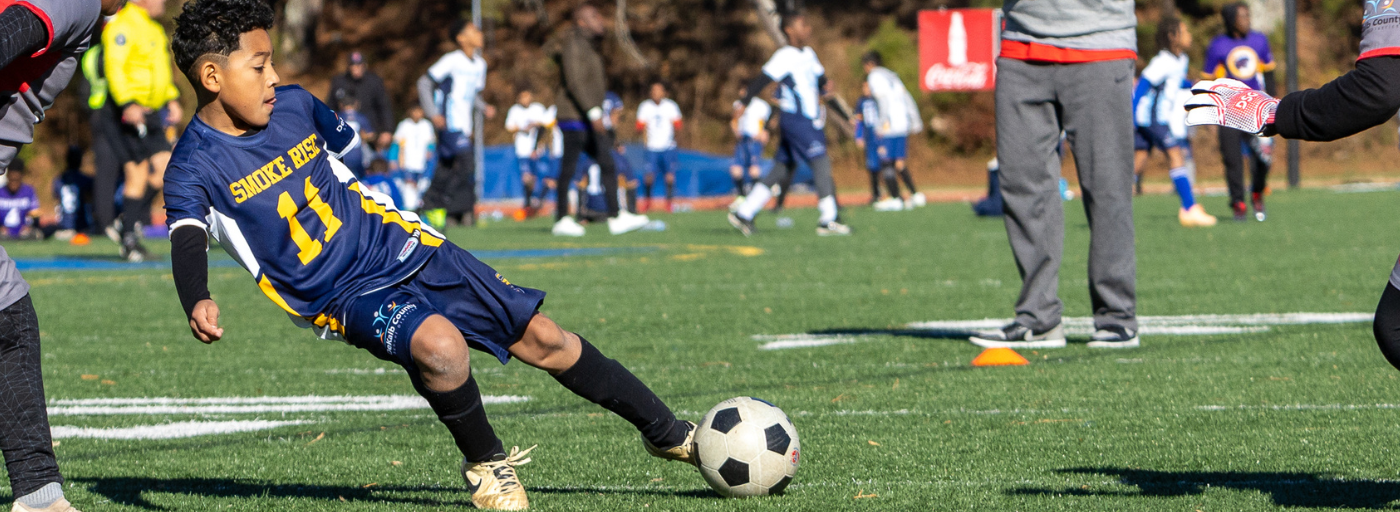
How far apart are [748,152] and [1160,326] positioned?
18.1m

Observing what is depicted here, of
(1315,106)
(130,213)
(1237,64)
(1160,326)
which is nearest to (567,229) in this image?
(130,213)

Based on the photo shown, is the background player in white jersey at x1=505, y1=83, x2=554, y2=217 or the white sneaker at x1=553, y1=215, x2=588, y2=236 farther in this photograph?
the background player in white jersey at x1=505, y1=83, x2=554, y2=217

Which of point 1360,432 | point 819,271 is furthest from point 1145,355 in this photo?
point 819,271

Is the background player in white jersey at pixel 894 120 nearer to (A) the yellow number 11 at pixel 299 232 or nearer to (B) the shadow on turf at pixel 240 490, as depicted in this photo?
(B) the shadow on turf at pixel 240 490

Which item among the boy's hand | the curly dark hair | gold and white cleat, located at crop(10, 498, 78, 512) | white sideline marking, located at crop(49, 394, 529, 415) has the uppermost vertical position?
the curly dark hair

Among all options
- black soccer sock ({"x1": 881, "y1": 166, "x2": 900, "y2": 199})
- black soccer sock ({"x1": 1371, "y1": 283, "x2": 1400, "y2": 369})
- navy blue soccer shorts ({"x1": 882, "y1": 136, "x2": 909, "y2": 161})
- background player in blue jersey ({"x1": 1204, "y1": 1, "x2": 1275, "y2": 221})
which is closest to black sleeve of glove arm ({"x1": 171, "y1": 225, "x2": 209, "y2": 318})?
black soccer sock ({"x1": 1371, "y1": 283, "x2": 1400, "y2": 369})

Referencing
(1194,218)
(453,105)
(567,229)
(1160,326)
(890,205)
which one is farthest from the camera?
(890,205)

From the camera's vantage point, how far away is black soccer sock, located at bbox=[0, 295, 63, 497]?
12.1 feet

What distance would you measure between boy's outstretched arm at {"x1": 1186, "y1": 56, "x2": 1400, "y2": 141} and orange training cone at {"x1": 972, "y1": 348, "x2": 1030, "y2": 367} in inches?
112

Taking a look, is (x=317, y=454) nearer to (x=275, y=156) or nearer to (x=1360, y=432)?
(x=275, y=156)

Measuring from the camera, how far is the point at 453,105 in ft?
60.4

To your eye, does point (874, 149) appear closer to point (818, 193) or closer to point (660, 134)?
point (660, 134)

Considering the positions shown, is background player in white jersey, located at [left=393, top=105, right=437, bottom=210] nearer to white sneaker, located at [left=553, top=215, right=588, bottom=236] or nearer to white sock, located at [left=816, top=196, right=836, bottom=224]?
white sneaker, located at [left=553, top=215, right=588, bottom=236]

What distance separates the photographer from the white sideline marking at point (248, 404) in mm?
5672
